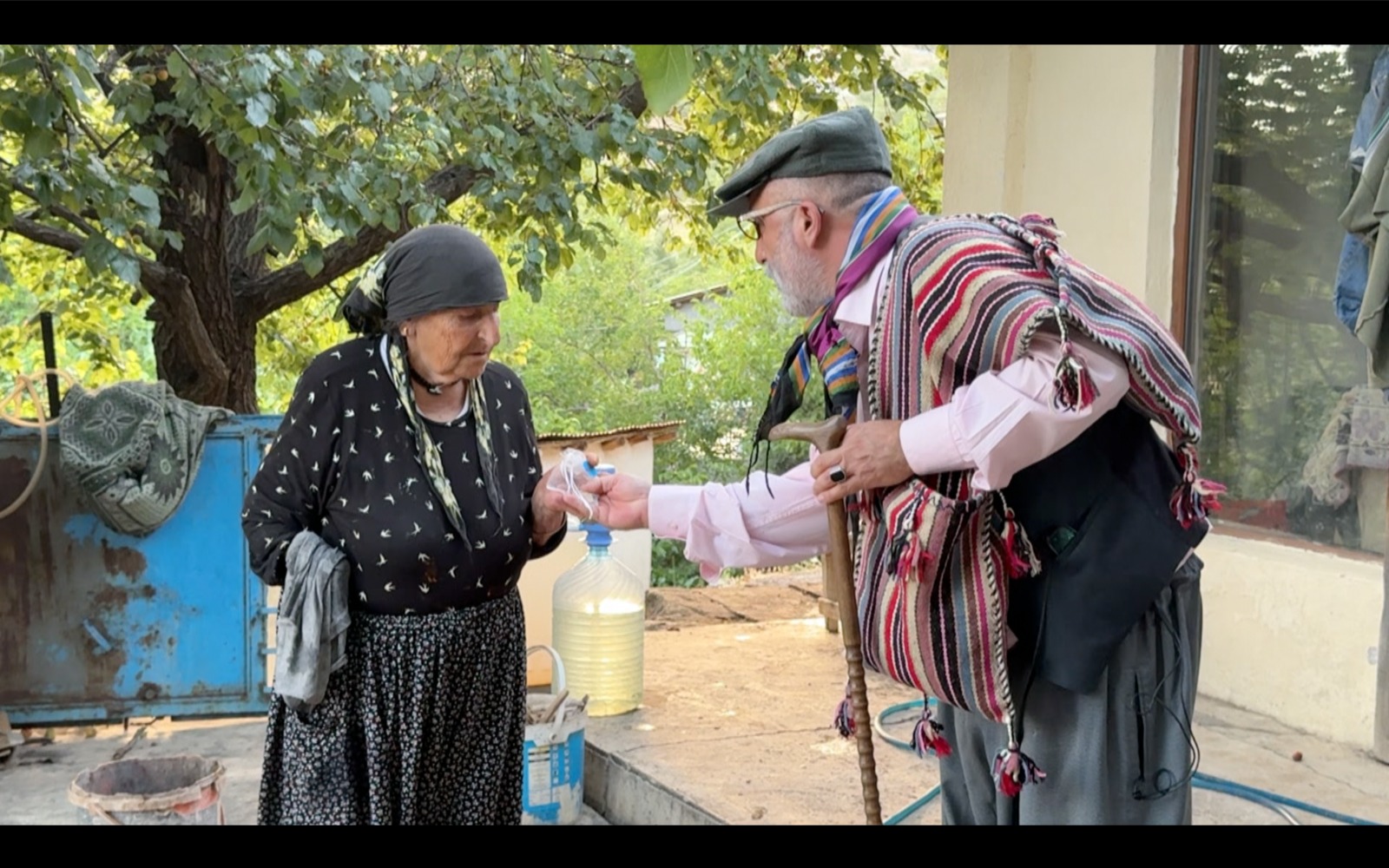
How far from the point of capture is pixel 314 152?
5.36 metres

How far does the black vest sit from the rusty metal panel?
13.8 ft

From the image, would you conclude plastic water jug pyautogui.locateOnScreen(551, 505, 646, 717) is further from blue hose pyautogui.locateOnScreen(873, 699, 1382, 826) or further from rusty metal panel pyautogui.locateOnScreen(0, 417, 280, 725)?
blue hose pyautogui.locateOnScreen(873, 699, 1382, 826)

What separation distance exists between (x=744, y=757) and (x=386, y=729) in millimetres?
1969

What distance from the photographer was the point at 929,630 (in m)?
1.98

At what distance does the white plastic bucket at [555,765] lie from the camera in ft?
13.9

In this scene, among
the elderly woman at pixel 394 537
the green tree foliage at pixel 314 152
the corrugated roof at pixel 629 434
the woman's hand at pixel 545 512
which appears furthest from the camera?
the corrugated roof at pixel 629 434

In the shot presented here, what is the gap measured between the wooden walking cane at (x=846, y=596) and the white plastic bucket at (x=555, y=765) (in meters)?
2.07

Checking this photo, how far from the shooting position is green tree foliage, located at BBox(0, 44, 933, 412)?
4.77 m

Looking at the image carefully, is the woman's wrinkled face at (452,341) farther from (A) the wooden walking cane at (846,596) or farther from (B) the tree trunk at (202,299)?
(B) the tree trunk at (202,299)

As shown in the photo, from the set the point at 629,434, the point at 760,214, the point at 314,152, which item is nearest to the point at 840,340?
the point at 760,214

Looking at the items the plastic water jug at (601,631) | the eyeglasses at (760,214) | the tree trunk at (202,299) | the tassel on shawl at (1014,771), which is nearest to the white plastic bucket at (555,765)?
the plastic water jug at (601,631)

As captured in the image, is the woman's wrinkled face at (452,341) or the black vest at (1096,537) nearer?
the black vest at (1096,537)

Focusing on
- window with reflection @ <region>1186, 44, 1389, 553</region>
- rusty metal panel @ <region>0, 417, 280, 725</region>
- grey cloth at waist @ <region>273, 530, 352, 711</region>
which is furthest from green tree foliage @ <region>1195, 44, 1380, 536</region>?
rusty metal panel @ <region>0, 417, 280, 725</region>

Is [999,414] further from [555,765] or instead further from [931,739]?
[555,765]
